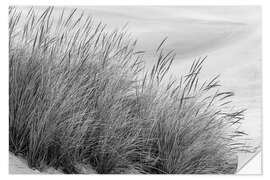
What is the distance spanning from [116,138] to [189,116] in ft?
1.86

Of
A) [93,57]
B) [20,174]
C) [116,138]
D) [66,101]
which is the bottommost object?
[20,174]

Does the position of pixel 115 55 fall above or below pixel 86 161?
above

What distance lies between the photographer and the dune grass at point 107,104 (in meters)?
3.44

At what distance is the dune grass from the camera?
344 centimetres

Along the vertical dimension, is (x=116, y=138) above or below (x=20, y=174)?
above

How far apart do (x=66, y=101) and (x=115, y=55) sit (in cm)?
51

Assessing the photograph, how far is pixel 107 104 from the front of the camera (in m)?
3.52

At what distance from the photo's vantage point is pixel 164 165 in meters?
3.49

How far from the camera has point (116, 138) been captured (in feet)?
11.4

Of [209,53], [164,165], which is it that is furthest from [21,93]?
[209,53]

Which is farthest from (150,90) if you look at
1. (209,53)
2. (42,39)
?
(42,39)

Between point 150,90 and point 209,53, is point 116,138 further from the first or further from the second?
point 209,53

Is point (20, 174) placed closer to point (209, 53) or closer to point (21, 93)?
point (21, 93)
